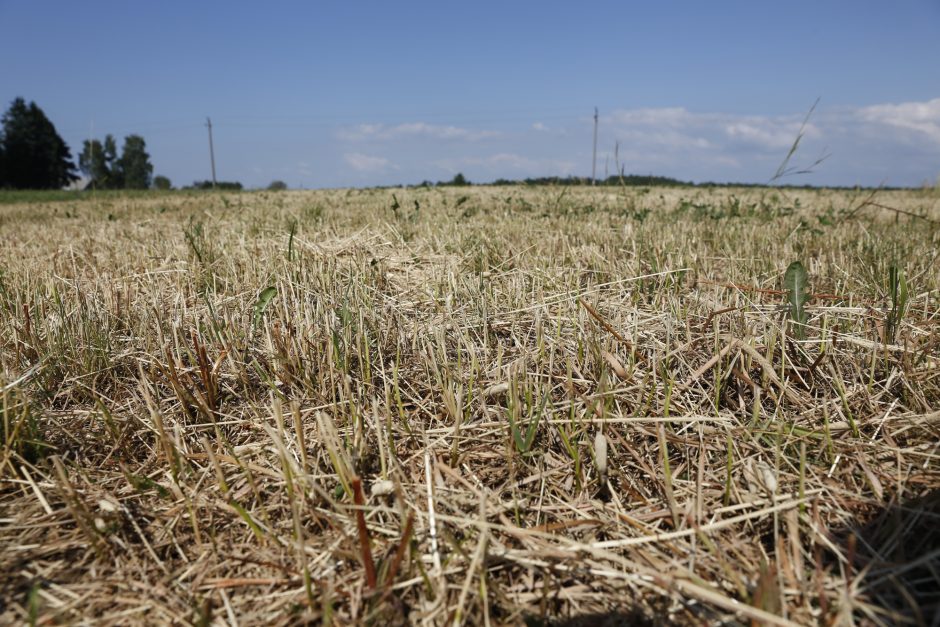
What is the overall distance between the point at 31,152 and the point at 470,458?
223ft

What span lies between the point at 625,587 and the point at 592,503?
0.82 ft

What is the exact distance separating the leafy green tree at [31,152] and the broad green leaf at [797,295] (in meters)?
63.6

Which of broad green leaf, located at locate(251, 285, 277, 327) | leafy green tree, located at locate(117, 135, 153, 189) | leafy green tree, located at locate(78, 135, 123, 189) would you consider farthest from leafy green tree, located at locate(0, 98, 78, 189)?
broad green leaf, located at locate(251, 285, 277, 327)

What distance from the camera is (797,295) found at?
185cm

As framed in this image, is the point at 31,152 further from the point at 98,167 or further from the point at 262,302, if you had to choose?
the point at 262,302

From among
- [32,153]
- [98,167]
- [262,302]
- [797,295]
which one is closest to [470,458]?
[262,302]

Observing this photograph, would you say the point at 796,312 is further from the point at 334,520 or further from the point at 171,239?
the point at 171,239

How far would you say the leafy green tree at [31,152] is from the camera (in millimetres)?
48844

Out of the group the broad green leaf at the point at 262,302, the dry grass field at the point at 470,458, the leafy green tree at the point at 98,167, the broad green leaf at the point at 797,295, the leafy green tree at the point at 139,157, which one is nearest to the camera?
the dry grass field at the point at 470,458

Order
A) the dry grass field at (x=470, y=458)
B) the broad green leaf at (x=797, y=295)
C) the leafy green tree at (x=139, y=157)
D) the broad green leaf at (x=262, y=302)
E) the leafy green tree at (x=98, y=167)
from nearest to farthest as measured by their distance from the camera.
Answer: the dry grass field at (x=470, y=458) → the broad green leaf at (x=797, y=295) → the broad green leaf at (x=262, y=302) → the leafy green tree at (x=98, y=167) → the leafy green tree at (x=139, y=157)

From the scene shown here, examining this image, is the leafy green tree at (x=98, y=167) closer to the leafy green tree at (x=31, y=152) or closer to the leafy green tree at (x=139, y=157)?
the leafy green tree at (x=31, y=152)

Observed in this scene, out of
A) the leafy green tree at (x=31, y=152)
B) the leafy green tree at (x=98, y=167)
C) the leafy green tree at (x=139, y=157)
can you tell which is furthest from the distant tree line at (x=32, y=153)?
the leafy green tree at (x=98, y=167)

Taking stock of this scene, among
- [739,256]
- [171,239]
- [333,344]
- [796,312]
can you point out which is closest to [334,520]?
[333,344]

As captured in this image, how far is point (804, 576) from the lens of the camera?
3.51ft
